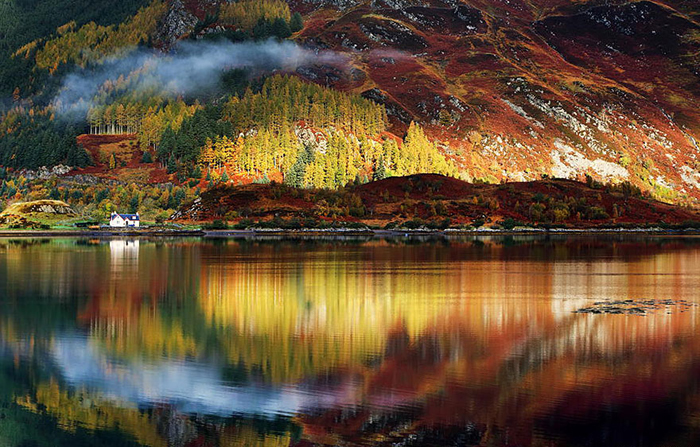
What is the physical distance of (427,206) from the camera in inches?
4774

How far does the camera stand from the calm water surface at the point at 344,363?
1620 centimetres

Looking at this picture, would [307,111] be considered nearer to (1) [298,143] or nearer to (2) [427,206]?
(1) [298,143]

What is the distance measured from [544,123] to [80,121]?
4578 inches

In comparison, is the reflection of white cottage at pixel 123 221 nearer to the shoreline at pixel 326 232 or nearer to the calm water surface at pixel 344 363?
the shoreline at pixel 326 232

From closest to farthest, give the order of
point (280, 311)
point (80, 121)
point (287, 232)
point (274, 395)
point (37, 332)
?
point (274, 395) < point (37, 332) < point (280, 311) < point (287, 232) < point (80, 121)

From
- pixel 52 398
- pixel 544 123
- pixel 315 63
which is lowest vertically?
pixel 52 398

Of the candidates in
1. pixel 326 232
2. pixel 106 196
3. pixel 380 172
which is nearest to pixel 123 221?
pixel 106 196

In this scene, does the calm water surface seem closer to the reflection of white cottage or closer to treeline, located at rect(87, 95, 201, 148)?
the reflection of white cottage

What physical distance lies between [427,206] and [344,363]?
100 meters

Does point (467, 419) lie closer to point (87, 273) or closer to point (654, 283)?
point (654, 283)

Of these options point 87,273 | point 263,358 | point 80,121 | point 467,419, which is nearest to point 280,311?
point 263,358

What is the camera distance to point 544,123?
610 ft

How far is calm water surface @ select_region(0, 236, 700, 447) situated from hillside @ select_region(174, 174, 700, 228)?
245 ft

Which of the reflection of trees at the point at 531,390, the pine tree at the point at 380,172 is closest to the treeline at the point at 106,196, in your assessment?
the pine tree at the point at 380,172
